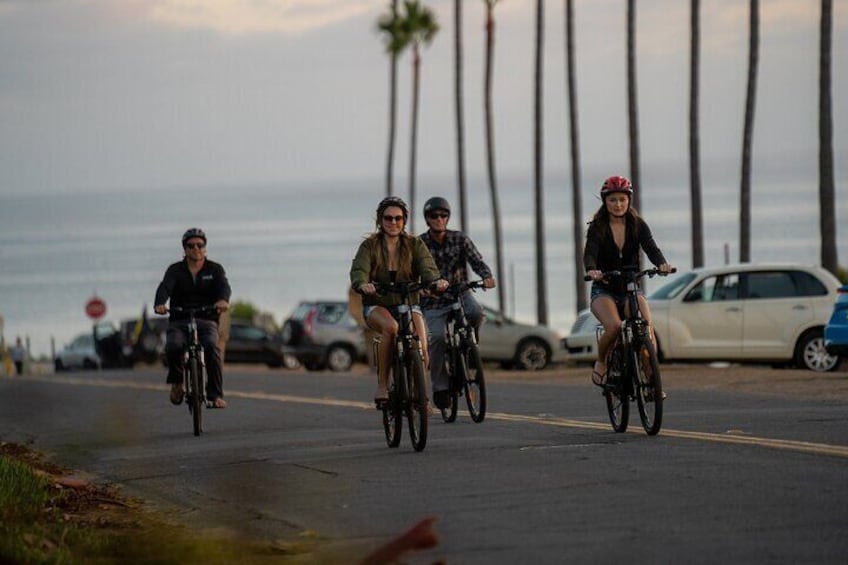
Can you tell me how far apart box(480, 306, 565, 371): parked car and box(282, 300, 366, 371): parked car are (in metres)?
4.49

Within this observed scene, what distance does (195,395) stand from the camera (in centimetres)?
1931

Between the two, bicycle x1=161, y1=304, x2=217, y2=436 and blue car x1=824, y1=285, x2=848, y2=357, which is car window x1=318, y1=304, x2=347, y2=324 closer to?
blue car x1=824, y1=285, x2=848, y2=357

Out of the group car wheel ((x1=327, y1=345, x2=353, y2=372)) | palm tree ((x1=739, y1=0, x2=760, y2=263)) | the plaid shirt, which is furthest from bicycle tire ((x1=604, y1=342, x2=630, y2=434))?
palm tree ((x1=739, y1=0, x2=760, y2=263))

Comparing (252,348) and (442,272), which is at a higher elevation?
(252,348)

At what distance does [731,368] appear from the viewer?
1193 inches

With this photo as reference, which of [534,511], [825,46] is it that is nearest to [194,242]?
[534,511]

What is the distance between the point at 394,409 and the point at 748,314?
47.9 feet

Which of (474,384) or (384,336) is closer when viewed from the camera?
(384,336)

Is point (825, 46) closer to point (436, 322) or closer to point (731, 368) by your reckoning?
point (731, 368)

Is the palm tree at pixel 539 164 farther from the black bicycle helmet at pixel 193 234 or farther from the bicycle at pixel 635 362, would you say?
the bicycle at pixel 635 362

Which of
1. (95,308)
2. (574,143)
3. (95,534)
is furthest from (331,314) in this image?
(95,534)

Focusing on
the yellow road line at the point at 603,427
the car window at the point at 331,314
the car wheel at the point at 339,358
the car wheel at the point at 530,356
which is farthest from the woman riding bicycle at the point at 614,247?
the car window at the point at 331,314

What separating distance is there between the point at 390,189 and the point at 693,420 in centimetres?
6228

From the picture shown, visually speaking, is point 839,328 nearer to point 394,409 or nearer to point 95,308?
point 394,409
